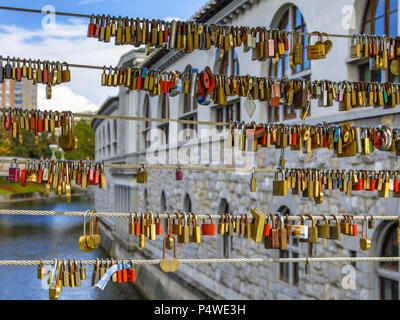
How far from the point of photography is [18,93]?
15500cm

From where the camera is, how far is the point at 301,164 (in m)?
9.80

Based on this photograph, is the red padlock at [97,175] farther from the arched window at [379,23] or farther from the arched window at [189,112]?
the arched window at [189,112]

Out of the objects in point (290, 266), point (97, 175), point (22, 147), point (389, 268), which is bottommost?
point (290, 266)

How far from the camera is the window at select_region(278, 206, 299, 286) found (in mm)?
10000

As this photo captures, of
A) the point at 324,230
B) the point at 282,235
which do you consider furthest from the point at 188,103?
the point at 282,235

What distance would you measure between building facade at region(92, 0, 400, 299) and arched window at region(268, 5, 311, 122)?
2 cm

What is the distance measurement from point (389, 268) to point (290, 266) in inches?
108

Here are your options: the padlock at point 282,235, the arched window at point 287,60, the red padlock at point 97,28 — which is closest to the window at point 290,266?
the arched window at point 287,60

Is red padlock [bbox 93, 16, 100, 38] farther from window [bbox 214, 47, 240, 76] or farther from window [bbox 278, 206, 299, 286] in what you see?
window [bbox 214, 47, 240, 76]

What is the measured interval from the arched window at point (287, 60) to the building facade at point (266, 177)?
2 centimetres

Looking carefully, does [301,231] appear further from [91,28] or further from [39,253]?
[39,253]
